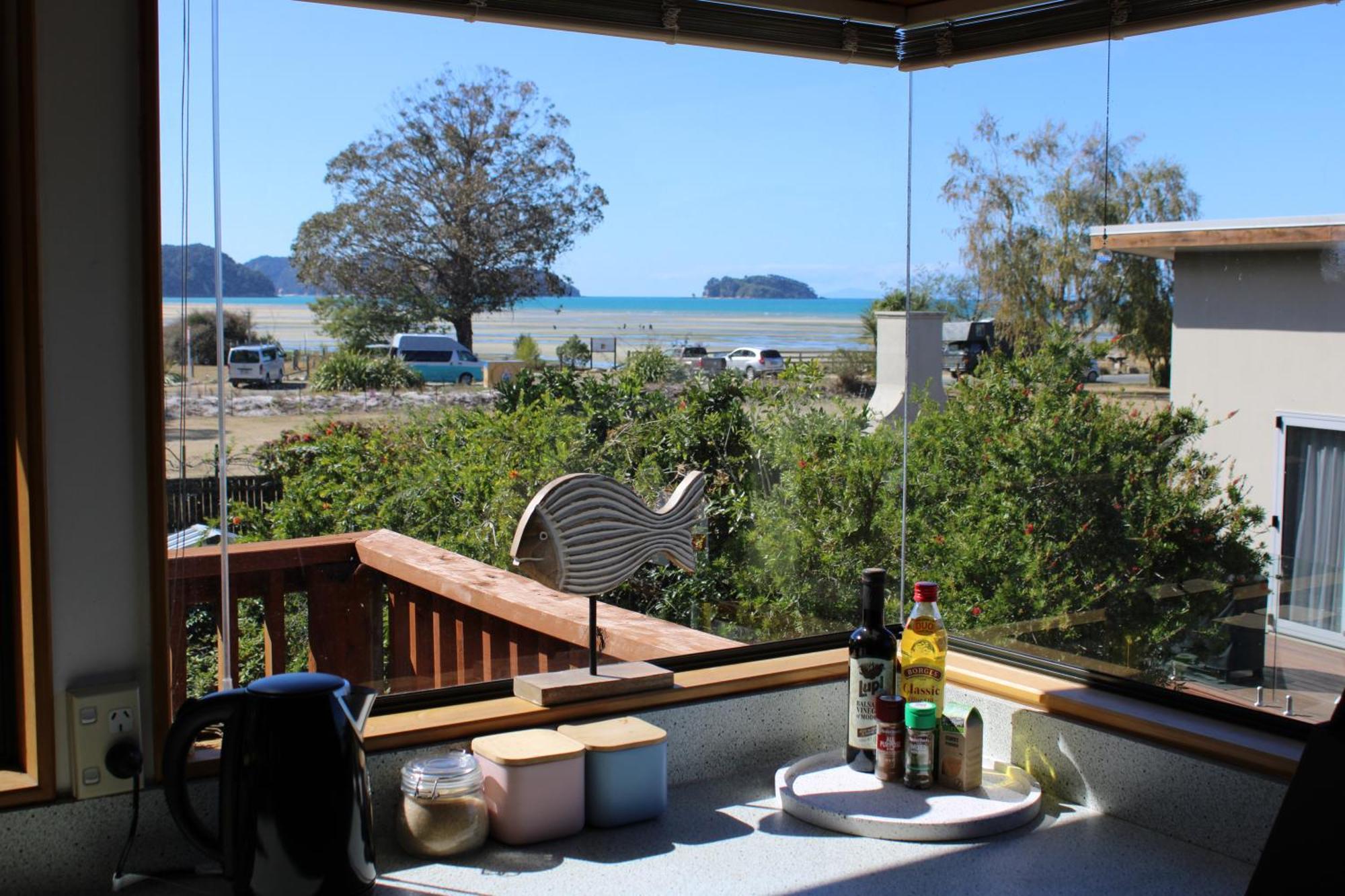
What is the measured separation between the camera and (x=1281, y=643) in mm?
1607

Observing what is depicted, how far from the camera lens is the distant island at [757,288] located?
2.12 m

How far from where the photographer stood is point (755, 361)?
223 cm

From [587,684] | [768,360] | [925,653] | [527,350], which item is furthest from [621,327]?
[925,653]

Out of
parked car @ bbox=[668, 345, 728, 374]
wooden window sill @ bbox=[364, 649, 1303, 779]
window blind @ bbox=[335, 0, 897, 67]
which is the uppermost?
window blind @ bbox=[335, 0, 897, 67]

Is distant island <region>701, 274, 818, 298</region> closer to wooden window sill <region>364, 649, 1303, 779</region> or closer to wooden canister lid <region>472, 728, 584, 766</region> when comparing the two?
wooden window sill <region>364, 649, 1303, 779</region>

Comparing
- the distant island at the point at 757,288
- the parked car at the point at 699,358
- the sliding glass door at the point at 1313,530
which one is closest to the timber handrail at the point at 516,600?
the parked car at the point at 699,358

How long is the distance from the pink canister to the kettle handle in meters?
0.36

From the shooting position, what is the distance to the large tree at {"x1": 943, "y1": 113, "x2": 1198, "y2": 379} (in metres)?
1.76

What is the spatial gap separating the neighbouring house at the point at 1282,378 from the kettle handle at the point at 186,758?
52.4 inches

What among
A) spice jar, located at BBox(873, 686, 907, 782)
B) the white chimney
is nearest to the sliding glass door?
spice jar, located at BBox(873, 686, 907, 782)

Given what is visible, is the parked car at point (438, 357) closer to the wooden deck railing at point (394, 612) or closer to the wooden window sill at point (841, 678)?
the wooden deck railing at point (394, 612)

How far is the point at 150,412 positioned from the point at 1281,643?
1.49 metres

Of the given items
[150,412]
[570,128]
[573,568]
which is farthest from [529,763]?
[570,128]

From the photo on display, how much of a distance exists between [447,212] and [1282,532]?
4.13 ft
